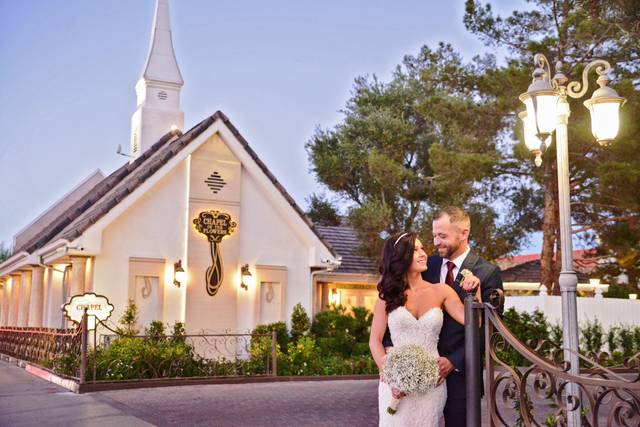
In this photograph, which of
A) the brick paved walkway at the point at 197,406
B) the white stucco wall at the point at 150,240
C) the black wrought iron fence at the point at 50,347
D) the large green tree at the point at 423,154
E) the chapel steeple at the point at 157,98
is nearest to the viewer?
the brick paved walkway at the point at 197,406

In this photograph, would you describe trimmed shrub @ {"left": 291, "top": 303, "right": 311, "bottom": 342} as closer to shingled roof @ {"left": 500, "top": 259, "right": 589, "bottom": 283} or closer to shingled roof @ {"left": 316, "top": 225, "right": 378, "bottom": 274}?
shingled roof @ {"left": 316, "top": 225, "right": 378, "bottom": 274}

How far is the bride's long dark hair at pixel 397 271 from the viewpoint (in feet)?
18.2

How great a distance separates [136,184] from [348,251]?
11.8 metres

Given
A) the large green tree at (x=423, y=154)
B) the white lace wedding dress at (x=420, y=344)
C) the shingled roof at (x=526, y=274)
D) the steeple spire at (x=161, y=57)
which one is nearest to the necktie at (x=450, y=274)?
the white lace wedding dress at (x=420, y=344)

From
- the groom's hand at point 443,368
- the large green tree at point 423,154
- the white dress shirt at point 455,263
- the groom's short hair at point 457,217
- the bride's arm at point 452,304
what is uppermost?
the large green tree at point 423,154

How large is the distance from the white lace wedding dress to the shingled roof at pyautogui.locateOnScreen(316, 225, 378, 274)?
20672mm

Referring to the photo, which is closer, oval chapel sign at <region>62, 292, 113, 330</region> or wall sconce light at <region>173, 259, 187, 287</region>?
oval chapel sign at <region>62, 292, 113, 330</region>

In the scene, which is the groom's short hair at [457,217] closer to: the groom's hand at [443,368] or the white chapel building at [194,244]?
the groom's hand at [443,368]

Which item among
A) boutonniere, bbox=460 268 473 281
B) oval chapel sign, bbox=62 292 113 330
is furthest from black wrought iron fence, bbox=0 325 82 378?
boutonniere, bbox=460 268 473 281

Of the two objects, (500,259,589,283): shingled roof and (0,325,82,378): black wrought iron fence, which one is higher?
(500,259,589,283): shingled roof

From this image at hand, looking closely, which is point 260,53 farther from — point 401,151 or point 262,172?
point 262,172

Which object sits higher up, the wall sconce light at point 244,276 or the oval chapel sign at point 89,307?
the wall sconce light at point 244,276

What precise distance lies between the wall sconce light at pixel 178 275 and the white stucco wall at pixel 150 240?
6.6 inches

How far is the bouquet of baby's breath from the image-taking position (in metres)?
5.26
